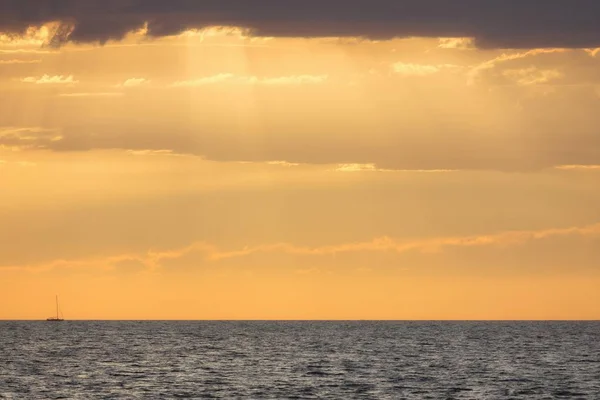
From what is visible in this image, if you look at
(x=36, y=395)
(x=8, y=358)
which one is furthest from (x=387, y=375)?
(x=8, y=358)

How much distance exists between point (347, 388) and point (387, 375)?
69.8ft

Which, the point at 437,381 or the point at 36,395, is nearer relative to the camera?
the point at 36,395

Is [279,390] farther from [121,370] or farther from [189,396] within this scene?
[121,370]

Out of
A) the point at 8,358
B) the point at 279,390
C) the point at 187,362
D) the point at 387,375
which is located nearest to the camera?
the point at 279,390

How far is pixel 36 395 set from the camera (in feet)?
416

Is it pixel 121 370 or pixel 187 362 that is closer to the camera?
pixel 121 370

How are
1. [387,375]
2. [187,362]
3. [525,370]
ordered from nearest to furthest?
[387,375]
[525,370]
[187,362]

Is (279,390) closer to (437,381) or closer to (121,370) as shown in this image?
(437,381)

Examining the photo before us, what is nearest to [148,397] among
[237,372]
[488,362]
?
[237,372]

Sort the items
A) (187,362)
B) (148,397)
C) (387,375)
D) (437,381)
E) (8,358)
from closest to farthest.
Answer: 1. (148,397)
2. (437,381)
3. (387,375)
4. (187,362)
5. (8,358)

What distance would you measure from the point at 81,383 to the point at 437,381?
39.2 metres

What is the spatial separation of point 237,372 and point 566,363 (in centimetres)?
5115

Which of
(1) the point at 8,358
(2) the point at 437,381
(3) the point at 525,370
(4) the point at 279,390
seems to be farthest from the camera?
(1) the point at 8,358

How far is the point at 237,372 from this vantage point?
161375 millimetres
